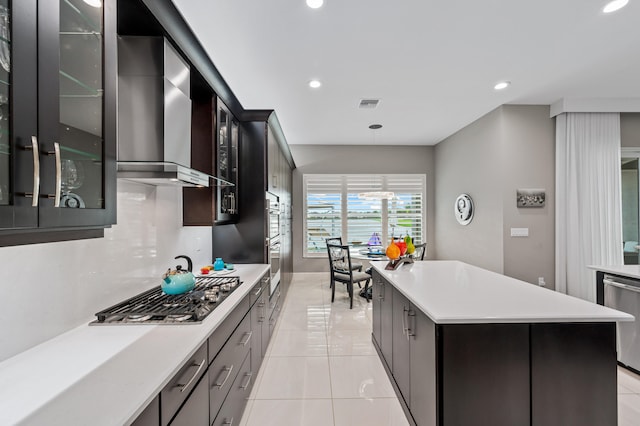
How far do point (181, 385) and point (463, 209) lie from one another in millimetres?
5049

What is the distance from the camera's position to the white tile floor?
6.31ft

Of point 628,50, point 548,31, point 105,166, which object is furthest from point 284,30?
point 628,50

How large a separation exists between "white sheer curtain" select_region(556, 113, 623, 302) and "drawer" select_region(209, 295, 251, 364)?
14.3 ft

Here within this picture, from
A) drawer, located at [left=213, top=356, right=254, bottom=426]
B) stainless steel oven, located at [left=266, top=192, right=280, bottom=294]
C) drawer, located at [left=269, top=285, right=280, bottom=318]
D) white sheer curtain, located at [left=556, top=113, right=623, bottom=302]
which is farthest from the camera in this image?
white sheer curtain, located at [left=556, top=113, right=623, bottom=302]

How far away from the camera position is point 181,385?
1040 millimetres

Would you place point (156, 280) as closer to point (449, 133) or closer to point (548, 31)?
point (548, 31)

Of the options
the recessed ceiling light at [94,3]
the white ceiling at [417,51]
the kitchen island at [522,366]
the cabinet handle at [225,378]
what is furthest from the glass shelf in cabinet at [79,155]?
the kitchen island at [522,366]

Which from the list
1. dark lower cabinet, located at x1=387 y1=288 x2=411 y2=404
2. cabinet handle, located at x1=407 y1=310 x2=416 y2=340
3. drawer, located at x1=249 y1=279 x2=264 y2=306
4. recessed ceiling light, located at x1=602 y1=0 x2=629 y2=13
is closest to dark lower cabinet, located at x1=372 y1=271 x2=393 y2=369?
dark lower cabinet, located at x1=387 y1=288 x2=411 y2=404

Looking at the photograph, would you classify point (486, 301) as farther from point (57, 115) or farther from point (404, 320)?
point (57, 115)

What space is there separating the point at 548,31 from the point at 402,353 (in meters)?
2.88

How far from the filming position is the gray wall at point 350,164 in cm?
623

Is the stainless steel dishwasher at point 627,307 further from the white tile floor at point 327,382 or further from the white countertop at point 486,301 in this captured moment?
the white countertop at point 486,301

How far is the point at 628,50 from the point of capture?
8.62 ft

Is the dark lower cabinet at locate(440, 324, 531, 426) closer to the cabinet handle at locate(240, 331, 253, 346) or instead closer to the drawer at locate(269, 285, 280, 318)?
the cabinet handle at locate(240, 331, 253, 346)
